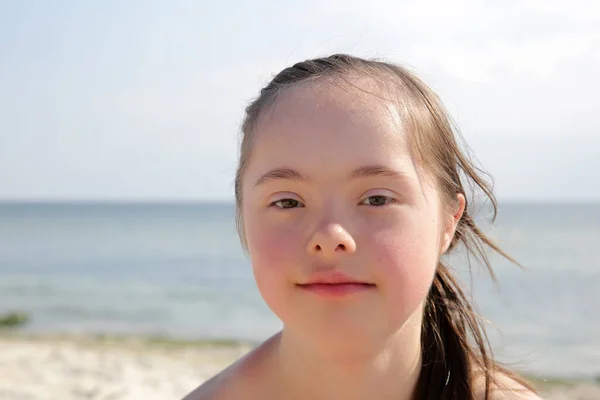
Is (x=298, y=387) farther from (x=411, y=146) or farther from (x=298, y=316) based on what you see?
(x=411, y=146)

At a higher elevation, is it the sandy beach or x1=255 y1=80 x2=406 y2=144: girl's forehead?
the sandy beach

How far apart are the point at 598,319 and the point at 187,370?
30.8 ft

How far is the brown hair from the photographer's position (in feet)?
8.32

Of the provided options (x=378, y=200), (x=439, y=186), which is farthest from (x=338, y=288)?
(x=439, y=186)

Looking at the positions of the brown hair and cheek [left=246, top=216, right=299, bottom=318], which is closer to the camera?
cheek [left=246, top=216, right=299, bottom=318]

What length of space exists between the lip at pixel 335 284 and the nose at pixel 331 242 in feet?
0.24

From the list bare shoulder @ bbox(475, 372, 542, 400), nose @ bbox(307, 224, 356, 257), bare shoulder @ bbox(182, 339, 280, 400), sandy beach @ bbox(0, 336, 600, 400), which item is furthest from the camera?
sandy beach @ bbox(0, 336, 600, 400)

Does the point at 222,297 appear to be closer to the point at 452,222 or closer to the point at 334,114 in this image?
the point at 452,222

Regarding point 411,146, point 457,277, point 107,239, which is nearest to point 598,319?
point 457,277

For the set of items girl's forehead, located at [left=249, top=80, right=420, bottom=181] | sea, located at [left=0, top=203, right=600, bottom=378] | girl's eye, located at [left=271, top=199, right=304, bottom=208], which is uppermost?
sea, located at [left=0, top=203, right=600, bottom=378]

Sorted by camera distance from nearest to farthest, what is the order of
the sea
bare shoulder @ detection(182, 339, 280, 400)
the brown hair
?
the brown hair < bare shoulder @ detection(182, 339, 280, 400) < the sea

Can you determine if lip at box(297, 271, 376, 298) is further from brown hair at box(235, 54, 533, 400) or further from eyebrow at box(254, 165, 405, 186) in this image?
brown hair at box(235, 54, 533, 400)

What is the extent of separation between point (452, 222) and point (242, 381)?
1.16 meters

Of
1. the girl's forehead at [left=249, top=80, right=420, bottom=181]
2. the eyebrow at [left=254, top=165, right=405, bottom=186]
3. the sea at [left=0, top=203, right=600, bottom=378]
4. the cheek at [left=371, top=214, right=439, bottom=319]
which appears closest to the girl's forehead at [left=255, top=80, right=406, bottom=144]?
the girl's forehead at [left=249, top=80, right=420, bottom=181]
